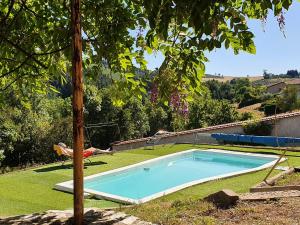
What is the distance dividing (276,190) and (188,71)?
8.94 ft

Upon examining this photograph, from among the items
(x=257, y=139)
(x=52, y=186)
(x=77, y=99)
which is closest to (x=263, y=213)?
(x=77, y=99)

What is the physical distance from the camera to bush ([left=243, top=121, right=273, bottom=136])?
20.2 meters

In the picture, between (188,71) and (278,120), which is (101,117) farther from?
(188,71)

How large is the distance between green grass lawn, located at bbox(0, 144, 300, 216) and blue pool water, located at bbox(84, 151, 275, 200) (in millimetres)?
679

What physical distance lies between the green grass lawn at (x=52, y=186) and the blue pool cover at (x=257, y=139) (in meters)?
3.10

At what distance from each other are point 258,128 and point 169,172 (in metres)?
7.74

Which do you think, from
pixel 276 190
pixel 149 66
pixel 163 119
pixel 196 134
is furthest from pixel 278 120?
pixel 163 119

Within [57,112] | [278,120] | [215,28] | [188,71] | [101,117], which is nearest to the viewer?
[215,28]

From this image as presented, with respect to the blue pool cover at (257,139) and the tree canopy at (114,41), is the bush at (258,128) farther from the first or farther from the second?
the tree canopy at (114,41)

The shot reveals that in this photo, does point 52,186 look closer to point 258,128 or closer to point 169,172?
point 169,172

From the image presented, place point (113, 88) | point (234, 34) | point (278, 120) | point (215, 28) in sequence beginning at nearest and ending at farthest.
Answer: point (215, 28) < point (234, 34) < point (113, 88) < point (278, 120)

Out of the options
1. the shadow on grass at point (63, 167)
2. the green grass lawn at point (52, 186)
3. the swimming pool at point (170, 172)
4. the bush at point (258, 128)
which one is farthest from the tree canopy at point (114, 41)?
the bush at point (258, 128)

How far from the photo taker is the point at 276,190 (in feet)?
19.7

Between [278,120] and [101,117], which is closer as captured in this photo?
[278,120]
